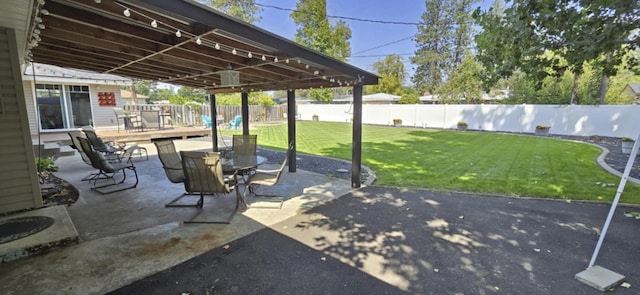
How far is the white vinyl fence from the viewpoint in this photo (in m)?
12.2

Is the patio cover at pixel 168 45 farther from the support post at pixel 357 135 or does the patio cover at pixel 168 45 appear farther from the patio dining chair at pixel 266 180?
the patio dining chair at pixel 266 180

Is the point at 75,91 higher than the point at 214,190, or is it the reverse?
the point at 75,91

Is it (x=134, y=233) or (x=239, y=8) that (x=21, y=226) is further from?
(x=239, y=8)

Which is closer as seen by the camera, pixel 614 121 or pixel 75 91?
pixel 75 91

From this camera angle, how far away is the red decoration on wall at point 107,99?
12.0 meters

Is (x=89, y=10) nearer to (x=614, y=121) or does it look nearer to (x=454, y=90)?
(x=614, y=121)

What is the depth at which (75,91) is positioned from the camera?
1131 centimetres

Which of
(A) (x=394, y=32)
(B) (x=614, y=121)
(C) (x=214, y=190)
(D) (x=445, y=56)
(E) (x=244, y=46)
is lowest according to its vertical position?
(C) (x=214, y=190)

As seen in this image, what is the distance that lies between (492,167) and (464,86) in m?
14.2

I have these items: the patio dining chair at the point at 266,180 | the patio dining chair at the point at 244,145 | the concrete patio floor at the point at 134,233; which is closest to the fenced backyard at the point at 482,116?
the patio dining chair at the point at 244,145

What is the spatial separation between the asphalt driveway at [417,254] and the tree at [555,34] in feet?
7.69

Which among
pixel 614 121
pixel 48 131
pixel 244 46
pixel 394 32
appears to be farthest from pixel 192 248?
pixel 394 32

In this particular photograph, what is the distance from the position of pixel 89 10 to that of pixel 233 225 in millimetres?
2675

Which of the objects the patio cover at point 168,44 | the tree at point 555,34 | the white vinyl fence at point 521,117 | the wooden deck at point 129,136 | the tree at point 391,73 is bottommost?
the wooden deck at point 129,136
